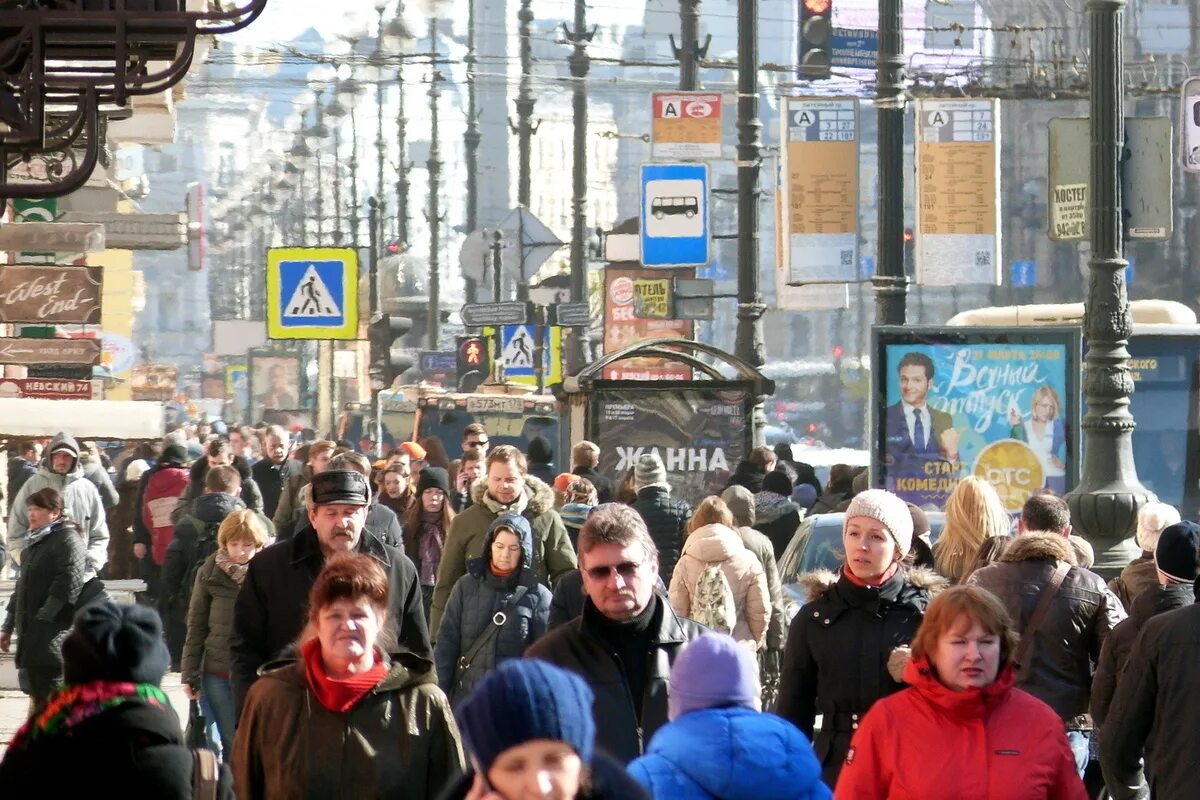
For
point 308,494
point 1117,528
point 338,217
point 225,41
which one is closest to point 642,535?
point 308,494

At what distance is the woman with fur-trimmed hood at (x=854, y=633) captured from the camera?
6.61 metres

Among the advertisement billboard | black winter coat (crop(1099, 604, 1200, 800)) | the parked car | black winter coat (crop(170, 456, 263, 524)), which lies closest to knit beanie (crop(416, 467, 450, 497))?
the parked car

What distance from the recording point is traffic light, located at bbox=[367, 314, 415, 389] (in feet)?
104

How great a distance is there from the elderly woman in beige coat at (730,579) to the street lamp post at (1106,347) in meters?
3.71

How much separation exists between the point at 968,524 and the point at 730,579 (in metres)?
1.63

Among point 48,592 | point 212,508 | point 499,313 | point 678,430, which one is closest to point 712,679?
point 48,592

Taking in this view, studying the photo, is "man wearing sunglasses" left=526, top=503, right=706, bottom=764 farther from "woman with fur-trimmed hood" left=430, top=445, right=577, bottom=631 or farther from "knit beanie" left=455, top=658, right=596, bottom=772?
"woman with fur-trimmed hood" left=430, top=445, right=577, bottom=631

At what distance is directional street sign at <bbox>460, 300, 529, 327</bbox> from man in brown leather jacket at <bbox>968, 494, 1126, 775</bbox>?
2532 cm

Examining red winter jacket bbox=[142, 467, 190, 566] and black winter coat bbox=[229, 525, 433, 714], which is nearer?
black winter coat bbox=[229, 525, 433, 714]

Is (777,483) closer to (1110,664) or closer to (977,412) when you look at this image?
(977,412)

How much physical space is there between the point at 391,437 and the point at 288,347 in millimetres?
33644

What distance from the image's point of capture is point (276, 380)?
76.4 metres

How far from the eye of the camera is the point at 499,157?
112688 mm

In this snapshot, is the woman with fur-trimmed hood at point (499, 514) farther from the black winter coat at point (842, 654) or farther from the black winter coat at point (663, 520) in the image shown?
the black winter coat at point (842, 654)
